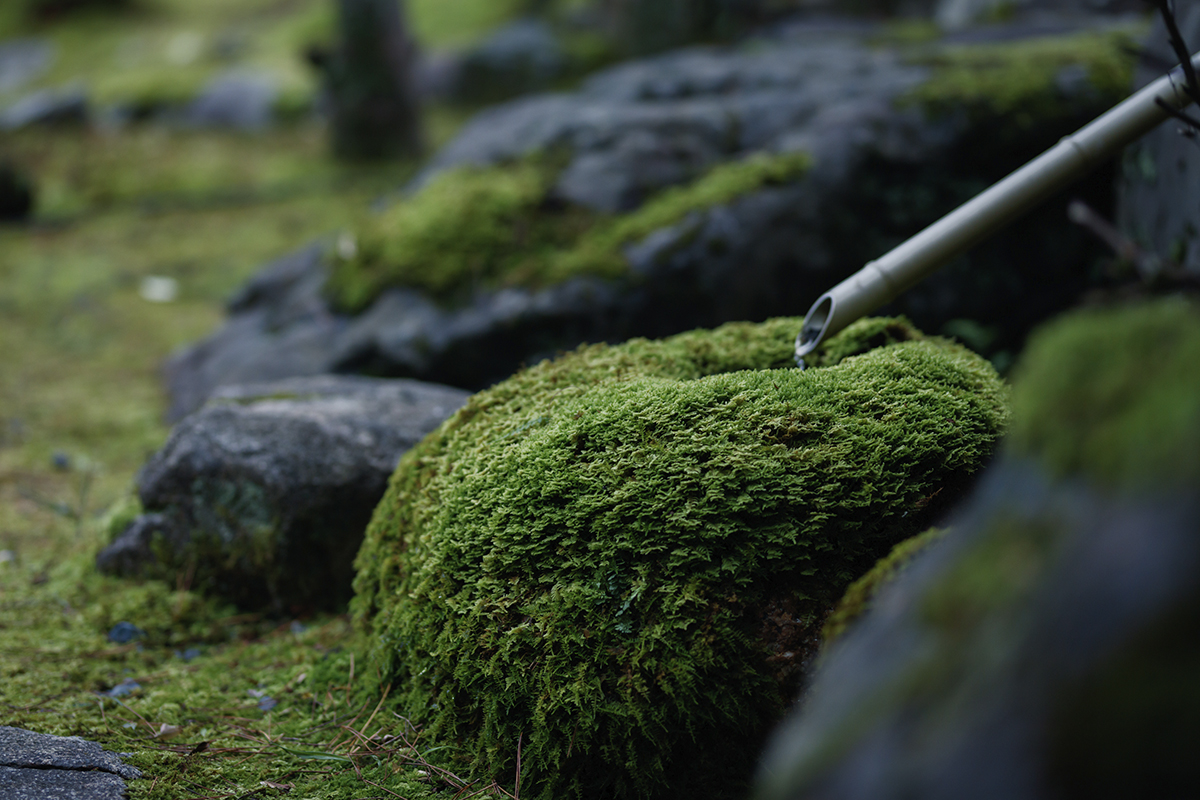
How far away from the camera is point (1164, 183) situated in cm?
408

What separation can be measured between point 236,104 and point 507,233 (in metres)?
11.7

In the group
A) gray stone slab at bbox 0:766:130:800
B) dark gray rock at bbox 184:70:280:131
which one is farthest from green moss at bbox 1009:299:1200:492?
dark gray rock at bbox 184:70:280:131

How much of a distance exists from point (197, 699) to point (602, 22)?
1660 centimetres

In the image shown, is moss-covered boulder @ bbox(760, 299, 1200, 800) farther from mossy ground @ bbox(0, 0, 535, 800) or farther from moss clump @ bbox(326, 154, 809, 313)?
moss clump @ bbox(326, 154, 809, 313)

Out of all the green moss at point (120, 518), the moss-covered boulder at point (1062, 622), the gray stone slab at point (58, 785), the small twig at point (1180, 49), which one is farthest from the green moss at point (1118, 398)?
the green moss at point (120, 518)

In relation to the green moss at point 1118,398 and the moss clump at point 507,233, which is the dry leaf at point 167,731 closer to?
the green moss at point 1118,398

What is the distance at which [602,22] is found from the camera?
1658cm

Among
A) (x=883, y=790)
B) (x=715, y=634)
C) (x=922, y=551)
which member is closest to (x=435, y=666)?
(x=715, y=634)

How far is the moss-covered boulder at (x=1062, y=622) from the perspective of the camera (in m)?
0.81

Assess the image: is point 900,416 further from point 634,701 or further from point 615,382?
point 634,701

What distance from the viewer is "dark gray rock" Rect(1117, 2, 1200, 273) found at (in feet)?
11.9

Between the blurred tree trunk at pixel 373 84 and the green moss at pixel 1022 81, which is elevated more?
the blurred tree trunk at pixel 373 84

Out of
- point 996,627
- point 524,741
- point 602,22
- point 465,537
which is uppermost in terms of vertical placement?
point 602,22

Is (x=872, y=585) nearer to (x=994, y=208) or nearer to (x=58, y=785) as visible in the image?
(x=994, y=208)
